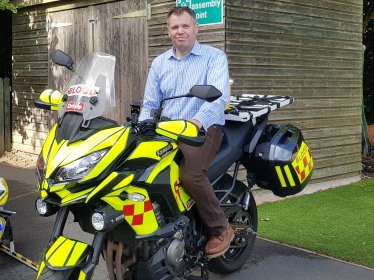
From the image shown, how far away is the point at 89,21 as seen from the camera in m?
8.45

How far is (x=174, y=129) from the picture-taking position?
2.99 meters

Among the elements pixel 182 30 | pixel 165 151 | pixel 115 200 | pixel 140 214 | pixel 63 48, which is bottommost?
pixel 140 214

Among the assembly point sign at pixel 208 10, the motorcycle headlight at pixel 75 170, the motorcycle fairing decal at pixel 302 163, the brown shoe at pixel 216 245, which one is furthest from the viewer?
the assembly point sign at pixel 208 10

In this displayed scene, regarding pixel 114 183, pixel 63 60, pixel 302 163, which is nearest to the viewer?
pixel 114 183

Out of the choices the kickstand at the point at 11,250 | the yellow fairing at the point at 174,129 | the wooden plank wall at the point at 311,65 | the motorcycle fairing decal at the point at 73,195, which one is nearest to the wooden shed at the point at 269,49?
the wooden plank wall at the point at 311,65

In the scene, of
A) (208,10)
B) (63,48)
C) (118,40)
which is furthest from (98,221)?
(63,48)

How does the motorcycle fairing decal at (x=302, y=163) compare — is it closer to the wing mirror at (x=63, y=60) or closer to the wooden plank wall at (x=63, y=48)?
the wing mirror at (x=63, y=60)

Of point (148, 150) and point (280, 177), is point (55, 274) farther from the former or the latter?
point (280, 177)

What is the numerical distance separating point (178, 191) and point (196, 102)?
69cm

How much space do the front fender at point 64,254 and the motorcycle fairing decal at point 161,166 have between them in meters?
0.51

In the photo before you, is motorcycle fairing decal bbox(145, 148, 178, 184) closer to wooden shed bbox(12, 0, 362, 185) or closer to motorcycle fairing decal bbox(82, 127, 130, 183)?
motorcycle fairing decal bbox(82, 127, 130, 183)

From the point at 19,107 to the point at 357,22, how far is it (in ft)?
20.1

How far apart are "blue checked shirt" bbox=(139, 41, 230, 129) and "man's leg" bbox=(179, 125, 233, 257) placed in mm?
163

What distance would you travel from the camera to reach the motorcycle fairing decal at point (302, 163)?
13.3 feet
